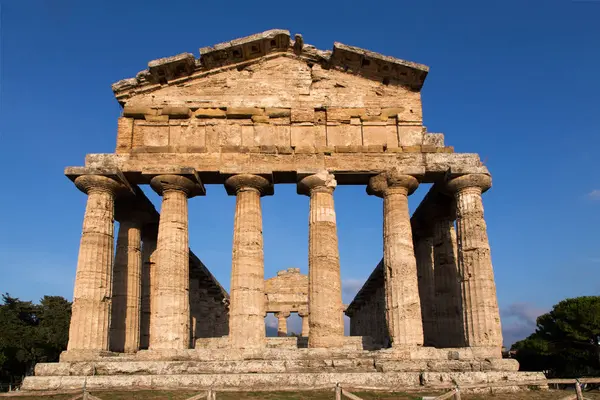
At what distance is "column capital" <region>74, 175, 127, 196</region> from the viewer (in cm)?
2014

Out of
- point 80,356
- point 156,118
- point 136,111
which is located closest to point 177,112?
point 156,118

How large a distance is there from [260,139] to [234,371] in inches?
347

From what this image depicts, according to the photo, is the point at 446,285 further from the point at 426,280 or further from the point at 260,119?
the point at 260,119

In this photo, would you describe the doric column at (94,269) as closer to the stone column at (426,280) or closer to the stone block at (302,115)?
the stone block at (302,115)

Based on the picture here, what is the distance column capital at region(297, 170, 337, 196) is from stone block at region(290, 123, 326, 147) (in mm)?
1448

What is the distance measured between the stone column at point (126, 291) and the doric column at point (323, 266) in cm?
784

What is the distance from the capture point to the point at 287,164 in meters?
20.8

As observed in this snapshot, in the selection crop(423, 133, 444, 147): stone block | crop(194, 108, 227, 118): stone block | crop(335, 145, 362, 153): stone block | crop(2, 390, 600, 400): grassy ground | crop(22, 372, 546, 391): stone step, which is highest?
crop(194, 108, 227, 118): stone block

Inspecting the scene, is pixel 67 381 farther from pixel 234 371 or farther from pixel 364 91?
pixel 364 91

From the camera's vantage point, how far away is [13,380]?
4259 centimetres

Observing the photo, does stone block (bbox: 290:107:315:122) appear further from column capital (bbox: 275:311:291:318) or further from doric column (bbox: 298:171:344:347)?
column capital (bbox: 275:311:291:318)

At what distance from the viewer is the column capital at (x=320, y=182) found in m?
20.3

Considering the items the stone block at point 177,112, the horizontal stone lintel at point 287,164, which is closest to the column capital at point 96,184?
the horizontal stone lintel at point 287,164

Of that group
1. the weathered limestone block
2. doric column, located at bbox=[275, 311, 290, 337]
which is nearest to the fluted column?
the weathered limestone block
